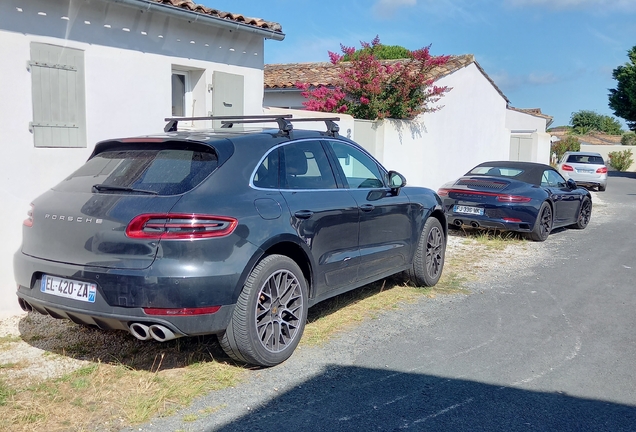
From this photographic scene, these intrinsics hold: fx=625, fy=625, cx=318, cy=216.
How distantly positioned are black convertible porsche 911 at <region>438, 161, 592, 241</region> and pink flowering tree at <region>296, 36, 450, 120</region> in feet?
9.53

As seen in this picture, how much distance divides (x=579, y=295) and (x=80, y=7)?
6.47 metres

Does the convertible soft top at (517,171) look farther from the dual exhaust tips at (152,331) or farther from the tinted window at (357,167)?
the dual exhaust tips at (152,331)

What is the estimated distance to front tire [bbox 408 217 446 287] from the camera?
7.04 metres

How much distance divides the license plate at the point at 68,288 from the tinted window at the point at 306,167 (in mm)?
1664

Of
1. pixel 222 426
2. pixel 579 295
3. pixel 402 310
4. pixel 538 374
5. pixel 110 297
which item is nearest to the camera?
pixel 222 426

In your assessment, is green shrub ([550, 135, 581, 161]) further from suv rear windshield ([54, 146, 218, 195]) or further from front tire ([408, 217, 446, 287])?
suv rear windshield ([54, 146, 218, 195])

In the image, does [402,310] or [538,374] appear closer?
[538,374]

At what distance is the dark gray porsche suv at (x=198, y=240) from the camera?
4.13m

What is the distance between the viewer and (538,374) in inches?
189

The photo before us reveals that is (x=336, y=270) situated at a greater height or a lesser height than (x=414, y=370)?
greater

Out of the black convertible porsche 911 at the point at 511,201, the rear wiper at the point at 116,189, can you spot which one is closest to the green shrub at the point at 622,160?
the black convertible porsche 911 at the point at 511,201

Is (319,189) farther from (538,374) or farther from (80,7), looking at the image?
(80,7)

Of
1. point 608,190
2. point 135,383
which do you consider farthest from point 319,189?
point 608,190

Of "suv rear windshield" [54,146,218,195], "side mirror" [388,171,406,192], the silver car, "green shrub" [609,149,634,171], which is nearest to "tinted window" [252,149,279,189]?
"suv rear windshield" [54,146,218,195]
